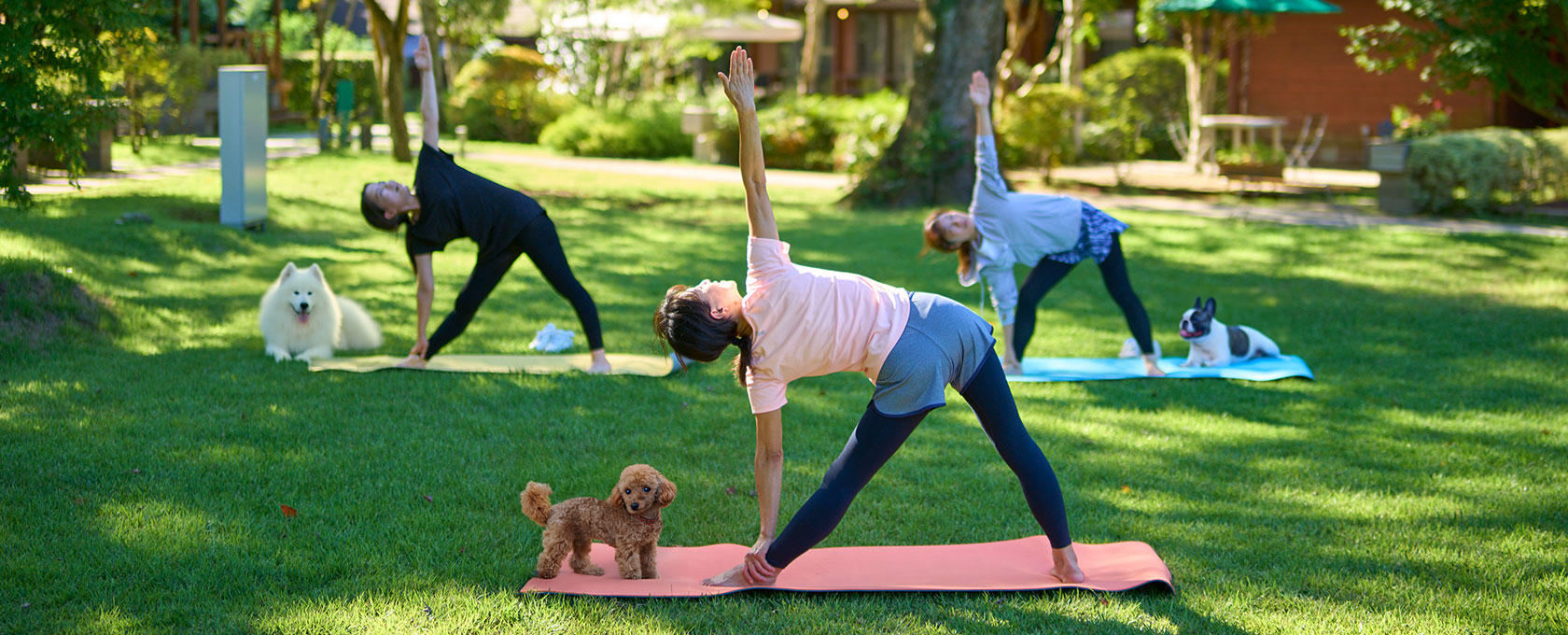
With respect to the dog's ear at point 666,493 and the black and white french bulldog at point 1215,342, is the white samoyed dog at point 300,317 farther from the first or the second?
the black and white french bulldog at point 1215,342

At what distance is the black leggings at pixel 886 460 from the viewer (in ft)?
12.8

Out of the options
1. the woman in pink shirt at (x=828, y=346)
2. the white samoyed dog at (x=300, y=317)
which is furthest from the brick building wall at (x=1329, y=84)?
the woman in pink shirt at (x=828, y=346)

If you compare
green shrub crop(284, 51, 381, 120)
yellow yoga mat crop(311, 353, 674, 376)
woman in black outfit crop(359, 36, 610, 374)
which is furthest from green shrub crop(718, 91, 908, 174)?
woman in black outfit crop(359, 36, 610, 374)

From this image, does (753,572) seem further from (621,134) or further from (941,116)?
(621,134)

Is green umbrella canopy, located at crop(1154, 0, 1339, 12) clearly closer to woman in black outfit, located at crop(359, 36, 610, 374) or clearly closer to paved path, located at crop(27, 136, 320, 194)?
woman in black outfit, located at crop(359, 36, 610, 374)

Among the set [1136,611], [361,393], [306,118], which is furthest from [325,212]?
[306,118]

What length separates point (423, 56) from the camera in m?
6.88

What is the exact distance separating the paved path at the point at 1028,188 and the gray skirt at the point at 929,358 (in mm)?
11289

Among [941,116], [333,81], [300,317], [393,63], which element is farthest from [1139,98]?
[333,81]

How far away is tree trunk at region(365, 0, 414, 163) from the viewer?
58.9ft

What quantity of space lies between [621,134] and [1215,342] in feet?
55.3

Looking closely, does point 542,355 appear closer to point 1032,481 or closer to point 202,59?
point 1032,481

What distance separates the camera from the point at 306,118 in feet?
91.9

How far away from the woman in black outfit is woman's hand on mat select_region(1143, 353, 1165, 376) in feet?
11.7
